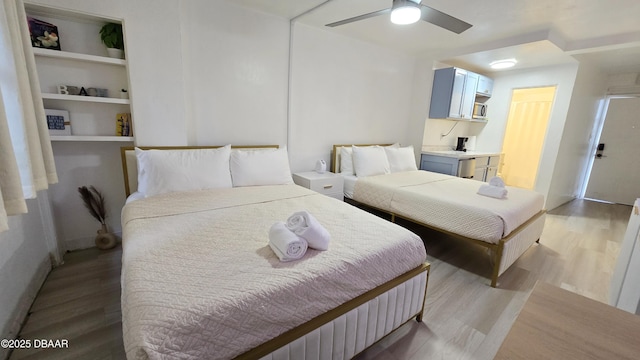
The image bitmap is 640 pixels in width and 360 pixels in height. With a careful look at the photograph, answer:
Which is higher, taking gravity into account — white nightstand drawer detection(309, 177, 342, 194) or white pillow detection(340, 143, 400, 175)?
white pillow detection(340, 143, 400, 175)

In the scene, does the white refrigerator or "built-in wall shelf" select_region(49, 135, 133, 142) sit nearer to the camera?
the white refrigerator

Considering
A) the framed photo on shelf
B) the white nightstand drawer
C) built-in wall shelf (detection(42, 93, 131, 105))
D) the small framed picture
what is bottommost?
the white nightstand drawer

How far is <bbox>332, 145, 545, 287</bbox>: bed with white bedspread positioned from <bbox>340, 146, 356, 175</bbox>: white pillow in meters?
0.26

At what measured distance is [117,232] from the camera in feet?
8.20

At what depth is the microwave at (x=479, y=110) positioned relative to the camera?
4.52 m

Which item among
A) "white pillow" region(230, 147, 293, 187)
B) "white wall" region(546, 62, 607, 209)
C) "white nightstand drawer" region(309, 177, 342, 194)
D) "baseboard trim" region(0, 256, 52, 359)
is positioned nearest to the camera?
"baseboard trim" region(0, 256, 52, 359)

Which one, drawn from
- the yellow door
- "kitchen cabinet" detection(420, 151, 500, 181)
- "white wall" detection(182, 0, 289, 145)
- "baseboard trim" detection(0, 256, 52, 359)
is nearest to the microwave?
the yellow door

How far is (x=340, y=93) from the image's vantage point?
3.57 meters

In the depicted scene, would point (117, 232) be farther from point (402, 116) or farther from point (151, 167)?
point (402, 116)

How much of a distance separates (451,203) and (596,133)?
16.1 ft

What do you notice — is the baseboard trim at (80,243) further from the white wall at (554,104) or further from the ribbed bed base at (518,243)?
the white wall at (554,104)

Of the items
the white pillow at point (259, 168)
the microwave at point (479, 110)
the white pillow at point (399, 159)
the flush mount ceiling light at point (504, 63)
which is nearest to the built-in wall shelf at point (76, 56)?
the white pillow at point (259, 168)

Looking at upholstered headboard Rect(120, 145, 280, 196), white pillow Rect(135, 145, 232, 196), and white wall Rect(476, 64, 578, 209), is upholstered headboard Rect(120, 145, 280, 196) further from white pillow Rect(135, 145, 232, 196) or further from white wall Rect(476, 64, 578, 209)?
white wall Rect(476, 64, 578, 209)

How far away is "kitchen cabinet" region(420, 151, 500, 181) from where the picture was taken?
3934 mm
